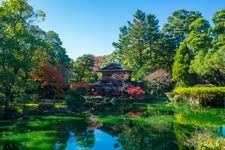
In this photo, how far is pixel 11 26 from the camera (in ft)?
82.1

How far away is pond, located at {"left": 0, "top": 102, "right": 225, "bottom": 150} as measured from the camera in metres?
15.4

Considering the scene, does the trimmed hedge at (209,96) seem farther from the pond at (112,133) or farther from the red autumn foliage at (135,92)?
the pond at (112,133)

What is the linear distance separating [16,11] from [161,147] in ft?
53.1

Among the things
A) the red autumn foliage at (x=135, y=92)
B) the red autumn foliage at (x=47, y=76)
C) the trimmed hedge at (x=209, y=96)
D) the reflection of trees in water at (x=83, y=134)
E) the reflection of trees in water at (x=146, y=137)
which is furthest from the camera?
the red autumn foliage at (x=135, y=92)

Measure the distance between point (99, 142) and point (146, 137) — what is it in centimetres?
295

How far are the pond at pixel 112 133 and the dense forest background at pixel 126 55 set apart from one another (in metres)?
4.42

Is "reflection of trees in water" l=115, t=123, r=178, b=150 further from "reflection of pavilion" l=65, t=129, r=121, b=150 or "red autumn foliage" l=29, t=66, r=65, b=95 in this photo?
"red autumn foliage" l=29, t=66, r=65, b=95

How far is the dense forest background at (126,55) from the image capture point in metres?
24.8

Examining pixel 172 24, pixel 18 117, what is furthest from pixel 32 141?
pixel 172 24

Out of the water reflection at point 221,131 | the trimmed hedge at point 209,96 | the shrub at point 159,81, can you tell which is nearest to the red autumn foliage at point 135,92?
the trimmed hedge at point 209,96

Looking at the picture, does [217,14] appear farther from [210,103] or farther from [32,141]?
[32,141]

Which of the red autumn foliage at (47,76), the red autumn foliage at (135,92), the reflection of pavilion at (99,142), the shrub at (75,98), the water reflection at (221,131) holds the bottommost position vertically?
the reflection of pavilion at (99,142)

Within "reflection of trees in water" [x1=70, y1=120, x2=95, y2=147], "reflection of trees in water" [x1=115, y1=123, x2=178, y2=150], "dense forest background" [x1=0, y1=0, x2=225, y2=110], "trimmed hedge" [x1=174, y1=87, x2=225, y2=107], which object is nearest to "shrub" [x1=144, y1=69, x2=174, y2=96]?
"dense forest background" [x1=0, y1=0, x2=225, y2=110]

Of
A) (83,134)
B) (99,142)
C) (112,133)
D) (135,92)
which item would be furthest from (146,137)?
(135,92)
